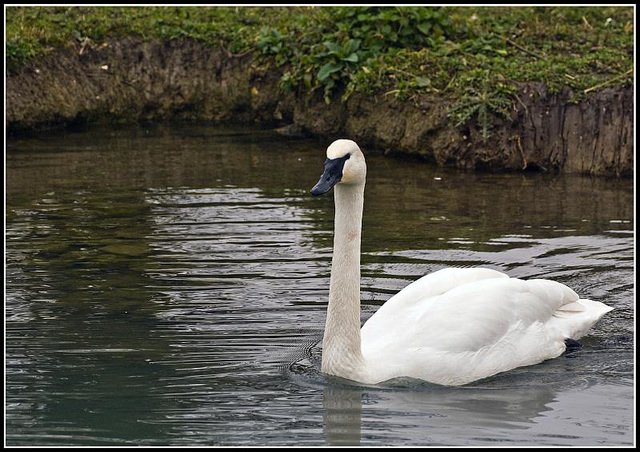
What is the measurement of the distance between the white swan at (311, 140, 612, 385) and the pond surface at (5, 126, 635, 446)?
0.11m

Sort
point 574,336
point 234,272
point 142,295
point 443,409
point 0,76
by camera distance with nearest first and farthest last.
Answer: point 443,409
point 574,336
point 142,295
point 234,272
point 0,76

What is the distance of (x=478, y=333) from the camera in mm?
7141

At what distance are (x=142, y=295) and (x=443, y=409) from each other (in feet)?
9.54

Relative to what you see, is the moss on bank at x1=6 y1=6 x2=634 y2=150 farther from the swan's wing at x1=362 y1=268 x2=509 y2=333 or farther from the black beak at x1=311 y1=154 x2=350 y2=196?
the black beak at x1=311 y1=154 x2=350 y2=196

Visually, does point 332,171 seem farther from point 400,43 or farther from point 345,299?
point 400,43

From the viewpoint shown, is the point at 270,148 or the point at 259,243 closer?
the point at 259,243

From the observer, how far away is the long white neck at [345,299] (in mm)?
6711

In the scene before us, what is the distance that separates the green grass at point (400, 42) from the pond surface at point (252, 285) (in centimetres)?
92

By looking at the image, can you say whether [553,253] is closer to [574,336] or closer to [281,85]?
[574,336]

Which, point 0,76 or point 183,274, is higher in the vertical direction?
point 0,76

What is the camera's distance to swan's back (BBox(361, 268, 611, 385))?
6.90m

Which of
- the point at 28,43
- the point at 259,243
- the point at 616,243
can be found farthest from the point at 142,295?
the point at 28,43

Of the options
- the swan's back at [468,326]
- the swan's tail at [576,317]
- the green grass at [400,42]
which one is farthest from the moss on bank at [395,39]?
the swan's back at [468,326]

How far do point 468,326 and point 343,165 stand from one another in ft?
4.50
